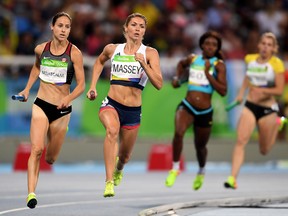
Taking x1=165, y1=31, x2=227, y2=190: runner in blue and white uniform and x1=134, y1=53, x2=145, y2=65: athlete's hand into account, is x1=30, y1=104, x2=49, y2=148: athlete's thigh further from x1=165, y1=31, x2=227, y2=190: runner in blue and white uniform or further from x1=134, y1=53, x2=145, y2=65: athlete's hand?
x1=165, y1=31, x2=227, y2=190: runner in blue and white uniform

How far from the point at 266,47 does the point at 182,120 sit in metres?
2.14

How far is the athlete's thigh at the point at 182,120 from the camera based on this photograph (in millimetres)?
18469

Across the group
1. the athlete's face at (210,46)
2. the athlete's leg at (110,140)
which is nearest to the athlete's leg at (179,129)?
the athlete's face at (210,46)

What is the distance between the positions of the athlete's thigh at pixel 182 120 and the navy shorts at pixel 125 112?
2.73 m

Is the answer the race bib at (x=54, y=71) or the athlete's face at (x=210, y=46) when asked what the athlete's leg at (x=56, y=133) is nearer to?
the race bib at (x=54, y=71)

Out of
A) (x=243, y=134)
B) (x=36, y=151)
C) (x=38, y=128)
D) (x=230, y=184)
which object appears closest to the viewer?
(x=36, y=151)

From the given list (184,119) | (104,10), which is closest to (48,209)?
(184,119)

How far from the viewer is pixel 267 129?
63.7 ft

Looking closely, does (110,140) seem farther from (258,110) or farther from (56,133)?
(258,110)

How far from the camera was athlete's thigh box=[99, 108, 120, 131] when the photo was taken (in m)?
15.3

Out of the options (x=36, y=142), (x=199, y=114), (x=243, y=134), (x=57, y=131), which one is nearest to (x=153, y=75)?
(x=57, y=131)

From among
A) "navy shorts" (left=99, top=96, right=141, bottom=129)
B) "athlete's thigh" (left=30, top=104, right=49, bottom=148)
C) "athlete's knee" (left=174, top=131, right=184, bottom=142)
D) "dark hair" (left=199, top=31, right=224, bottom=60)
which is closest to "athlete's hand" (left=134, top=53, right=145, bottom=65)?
"navy shorts" (left=99, top=96, right=141, bottom=129)

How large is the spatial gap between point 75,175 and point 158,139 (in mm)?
3625

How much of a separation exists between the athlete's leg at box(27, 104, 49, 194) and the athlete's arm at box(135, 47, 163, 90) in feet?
5.07
